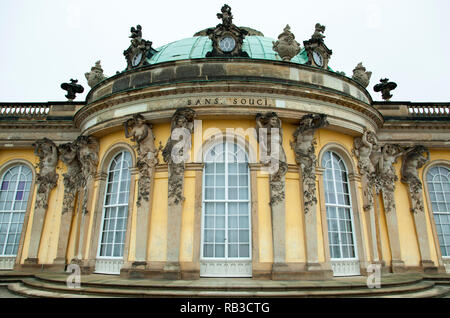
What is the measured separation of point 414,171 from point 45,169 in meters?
17.2

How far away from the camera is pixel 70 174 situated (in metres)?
14.2

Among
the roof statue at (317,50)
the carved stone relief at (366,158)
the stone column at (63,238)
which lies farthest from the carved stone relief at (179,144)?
the carved stone relief at (366,158)

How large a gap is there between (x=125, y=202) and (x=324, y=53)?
1016 cm

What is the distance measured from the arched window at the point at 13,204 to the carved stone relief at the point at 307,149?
12915 millimetres

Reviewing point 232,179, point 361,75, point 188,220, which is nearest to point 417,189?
point 361,75

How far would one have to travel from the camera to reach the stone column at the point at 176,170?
10016 millimetres

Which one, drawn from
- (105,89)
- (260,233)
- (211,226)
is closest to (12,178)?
(105,89)

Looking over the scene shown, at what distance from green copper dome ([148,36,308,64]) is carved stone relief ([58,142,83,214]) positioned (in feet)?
17.6

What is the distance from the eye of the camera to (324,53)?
13.4 meters

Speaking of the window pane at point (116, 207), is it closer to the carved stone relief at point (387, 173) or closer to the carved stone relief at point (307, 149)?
the carved stone relief at point (307, 149)

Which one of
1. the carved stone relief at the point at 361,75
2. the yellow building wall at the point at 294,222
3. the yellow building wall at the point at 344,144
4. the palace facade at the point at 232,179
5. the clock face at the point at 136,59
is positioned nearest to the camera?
the yellow building wall at the point at 294,222

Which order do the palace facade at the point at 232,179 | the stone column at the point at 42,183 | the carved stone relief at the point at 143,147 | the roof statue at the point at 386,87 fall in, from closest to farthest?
the palace facade at the point at 232,179 < the carved stone relief at the point at 143,147 < the stone column at the point at 42,183 < the roof statue at the point at 386,87

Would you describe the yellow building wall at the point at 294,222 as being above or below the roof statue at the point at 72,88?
below

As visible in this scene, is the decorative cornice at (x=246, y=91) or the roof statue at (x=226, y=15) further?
the roof statue at (x=226, y=15)
